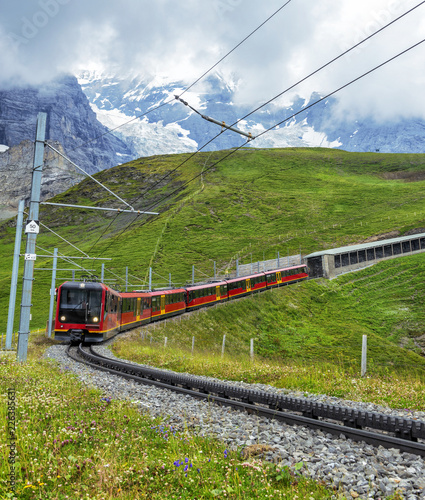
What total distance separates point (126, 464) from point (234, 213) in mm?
114339

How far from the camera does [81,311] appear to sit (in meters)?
22.6

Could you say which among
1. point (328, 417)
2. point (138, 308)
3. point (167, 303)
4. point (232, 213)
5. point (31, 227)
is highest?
point (232, 213)

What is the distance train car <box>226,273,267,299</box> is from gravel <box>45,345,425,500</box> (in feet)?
120

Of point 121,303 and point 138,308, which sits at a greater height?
point 121,303

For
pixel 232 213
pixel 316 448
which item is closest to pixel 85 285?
pixel 316 448

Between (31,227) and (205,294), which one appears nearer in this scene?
(31,227)

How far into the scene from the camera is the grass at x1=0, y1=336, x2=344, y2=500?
423cm

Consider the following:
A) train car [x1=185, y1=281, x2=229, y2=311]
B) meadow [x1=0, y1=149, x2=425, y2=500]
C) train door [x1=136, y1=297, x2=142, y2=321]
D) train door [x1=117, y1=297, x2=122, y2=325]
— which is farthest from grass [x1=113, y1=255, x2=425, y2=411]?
train car [x1=185, y1=281, x2=229, y2=311]

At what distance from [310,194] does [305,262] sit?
71726mm

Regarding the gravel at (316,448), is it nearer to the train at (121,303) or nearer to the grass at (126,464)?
the grass at (126,464)

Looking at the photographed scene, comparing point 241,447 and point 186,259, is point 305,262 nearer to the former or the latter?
point 186,259

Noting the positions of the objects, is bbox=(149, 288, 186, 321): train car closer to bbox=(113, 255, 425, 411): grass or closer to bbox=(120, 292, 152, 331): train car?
bbox=(120, 292, 152, 331): train car

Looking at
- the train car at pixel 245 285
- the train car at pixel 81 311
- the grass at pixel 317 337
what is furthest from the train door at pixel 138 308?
the train car at pixel 245 285

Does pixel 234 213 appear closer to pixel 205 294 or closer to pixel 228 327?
pixel 205 294
